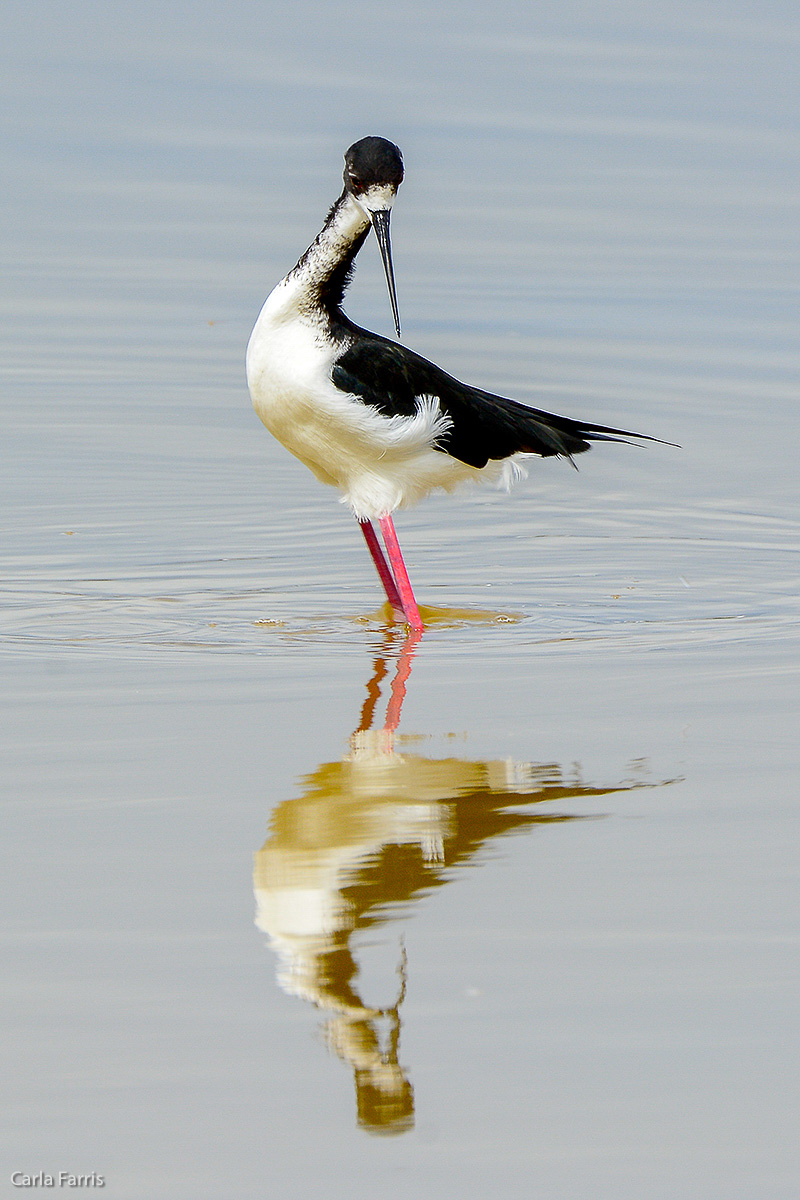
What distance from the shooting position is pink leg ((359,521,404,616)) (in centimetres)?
752

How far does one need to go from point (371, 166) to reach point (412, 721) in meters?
2.22

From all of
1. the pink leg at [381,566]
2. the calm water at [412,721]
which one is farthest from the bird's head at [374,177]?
Result: the calm water at [412,721]

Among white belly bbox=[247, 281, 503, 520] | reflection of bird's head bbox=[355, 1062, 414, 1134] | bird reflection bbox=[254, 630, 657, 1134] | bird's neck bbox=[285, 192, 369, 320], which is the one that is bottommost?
reflection of bird's head bbox=[355, 1062, 414, 1134]

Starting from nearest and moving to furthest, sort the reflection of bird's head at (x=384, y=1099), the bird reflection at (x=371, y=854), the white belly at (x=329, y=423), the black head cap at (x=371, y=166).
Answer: the reflection of bird's head at (x=384, y=1099)
the bird reflection at (x=371, y=854)
the white belly at (x=329, y=423)
the black head cap at (x=371, y=166)

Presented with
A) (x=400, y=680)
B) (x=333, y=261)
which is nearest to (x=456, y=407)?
(x=333, y=261)

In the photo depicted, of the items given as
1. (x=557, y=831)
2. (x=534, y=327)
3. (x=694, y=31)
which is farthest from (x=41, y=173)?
(x=557, y=831)

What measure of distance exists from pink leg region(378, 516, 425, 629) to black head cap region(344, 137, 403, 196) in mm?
1246

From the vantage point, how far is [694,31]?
20.3m

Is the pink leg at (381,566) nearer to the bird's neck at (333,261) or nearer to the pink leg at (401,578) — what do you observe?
the pink leg at (401,578)

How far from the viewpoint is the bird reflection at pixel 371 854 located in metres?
3.96

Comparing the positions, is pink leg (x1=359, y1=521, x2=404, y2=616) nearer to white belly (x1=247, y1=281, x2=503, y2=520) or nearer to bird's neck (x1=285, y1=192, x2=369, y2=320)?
white belly (x1=247, y1=281, x2=503, y2=520)

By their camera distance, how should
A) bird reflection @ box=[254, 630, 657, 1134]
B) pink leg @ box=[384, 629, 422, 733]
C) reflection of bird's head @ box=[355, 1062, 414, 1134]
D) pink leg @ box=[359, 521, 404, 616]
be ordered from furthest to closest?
pink leg @ box=[359, 521, 404, 616], pink leg @ box=[384, 629, 422, 733], bird reflection @ box=[254, 630, 657, 1134], reflection of bird's head @ box=[355, 1062, 414, 1134]

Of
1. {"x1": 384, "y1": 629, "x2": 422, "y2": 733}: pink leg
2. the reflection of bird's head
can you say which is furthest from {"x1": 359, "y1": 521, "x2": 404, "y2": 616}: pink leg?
the reflection of bird's head

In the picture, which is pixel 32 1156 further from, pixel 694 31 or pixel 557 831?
pixel 694 31
